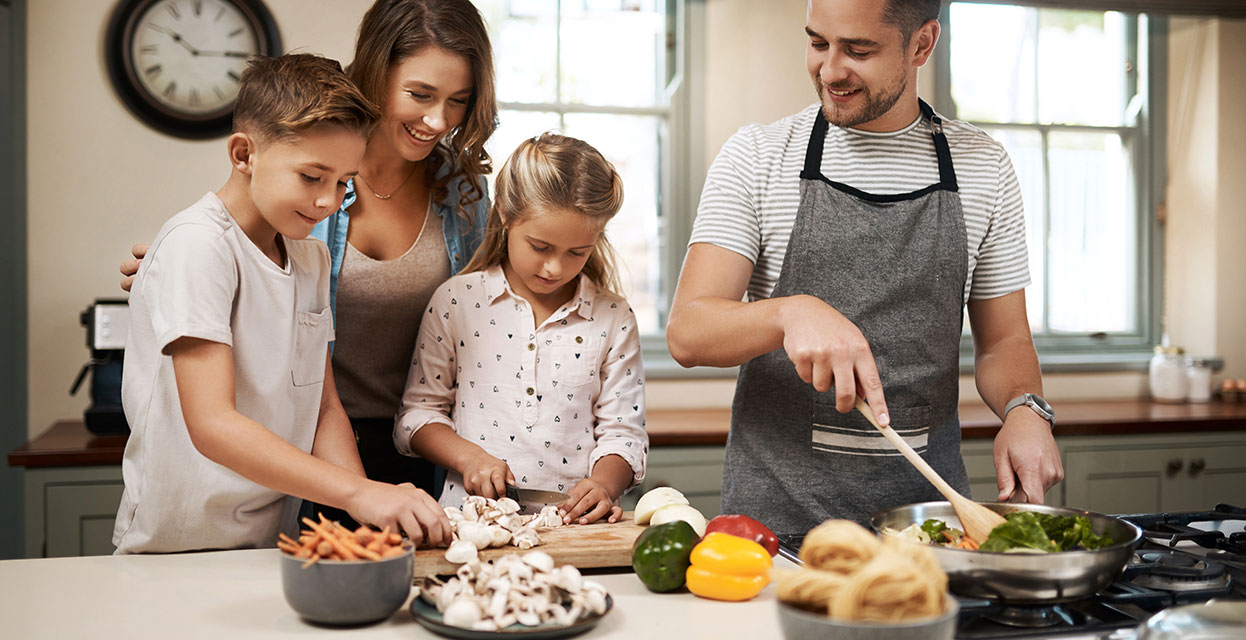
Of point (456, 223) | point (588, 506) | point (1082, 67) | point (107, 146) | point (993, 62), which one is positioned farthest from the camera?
point (1082, 67)

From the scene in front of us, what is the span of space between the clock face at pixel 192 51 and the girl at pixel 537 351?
1.69m

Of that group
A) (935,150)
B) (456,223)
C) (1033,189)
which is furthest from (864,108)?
(1033,189)

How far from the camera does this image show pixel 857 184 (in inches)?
63.1

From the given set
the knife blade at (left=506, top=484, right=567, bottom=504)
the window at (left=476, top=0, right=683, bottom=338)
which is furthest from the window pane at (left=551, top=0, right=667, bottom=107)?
the knife blade at (left=506, top=484, right=567, bottom=504)

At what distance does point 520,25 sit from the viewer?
336 centimetres

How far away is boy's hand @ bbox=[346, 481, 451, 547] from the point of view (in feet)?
3.79

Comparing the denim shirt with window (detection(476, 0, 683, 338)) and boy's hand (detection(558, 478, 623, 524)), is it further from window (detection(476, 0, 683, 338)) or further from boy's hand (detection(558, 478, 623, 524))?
window (detection(476, 0, 683, 338))

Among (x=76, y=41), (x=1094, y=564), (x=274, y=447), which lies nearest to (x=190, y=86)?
(x=76, y=41)

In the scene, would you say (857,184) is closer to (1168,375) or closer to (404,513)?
(404,513)

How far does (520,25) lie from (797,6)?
3.05 feet

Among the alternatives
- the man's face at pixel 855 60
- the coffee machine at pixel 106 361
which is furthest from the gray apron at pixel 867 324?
the coffee machine at pixel 106 361

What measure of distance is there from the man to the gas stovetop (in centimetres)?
27

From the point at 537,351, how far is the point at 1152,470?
236cm

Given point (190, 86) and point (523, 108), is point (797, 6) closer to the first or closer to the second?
point (523, 108)
